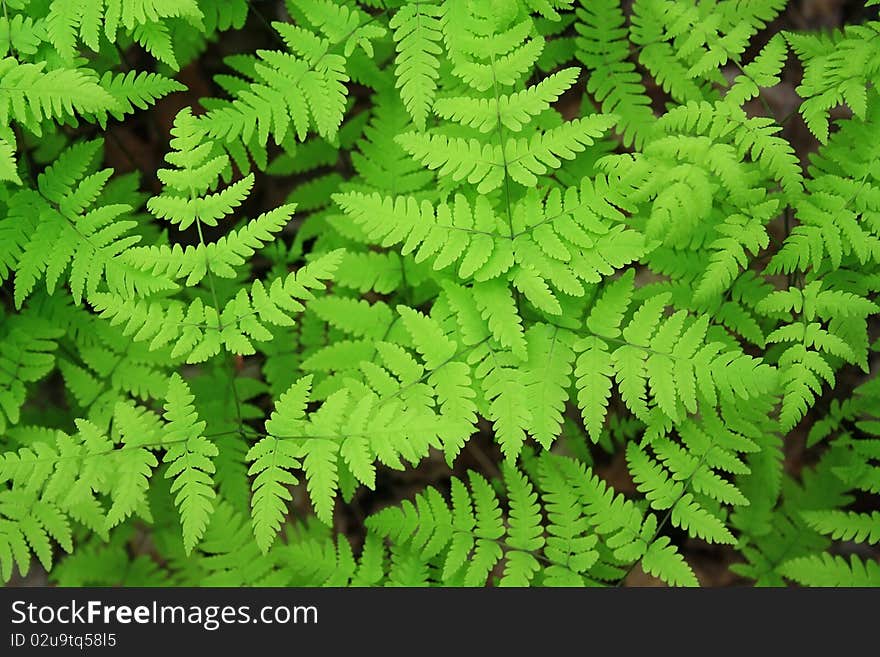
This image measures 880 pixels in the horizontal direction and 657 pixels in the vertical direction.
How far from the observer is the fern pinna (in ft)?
8.54

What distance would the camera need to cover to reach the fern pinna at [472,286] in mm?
2604

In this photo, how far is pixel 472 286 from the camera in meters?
2.87

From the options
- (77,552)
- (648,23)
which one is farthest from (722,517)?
(77,552)

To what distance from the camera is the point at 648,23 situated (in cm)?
304

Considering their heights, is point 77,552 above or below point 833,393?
below

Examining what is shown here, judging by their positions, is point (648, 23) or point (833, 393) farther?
point (833, 393)

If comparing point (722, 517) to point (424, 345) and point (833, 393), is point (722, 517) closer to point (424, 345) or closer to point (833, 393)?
point (833, 393)

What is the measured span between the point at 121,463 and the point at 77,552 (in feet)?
4.45

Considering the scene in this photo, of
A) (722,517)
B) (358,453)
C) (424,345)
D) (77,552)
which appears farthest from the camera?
(77,552)
